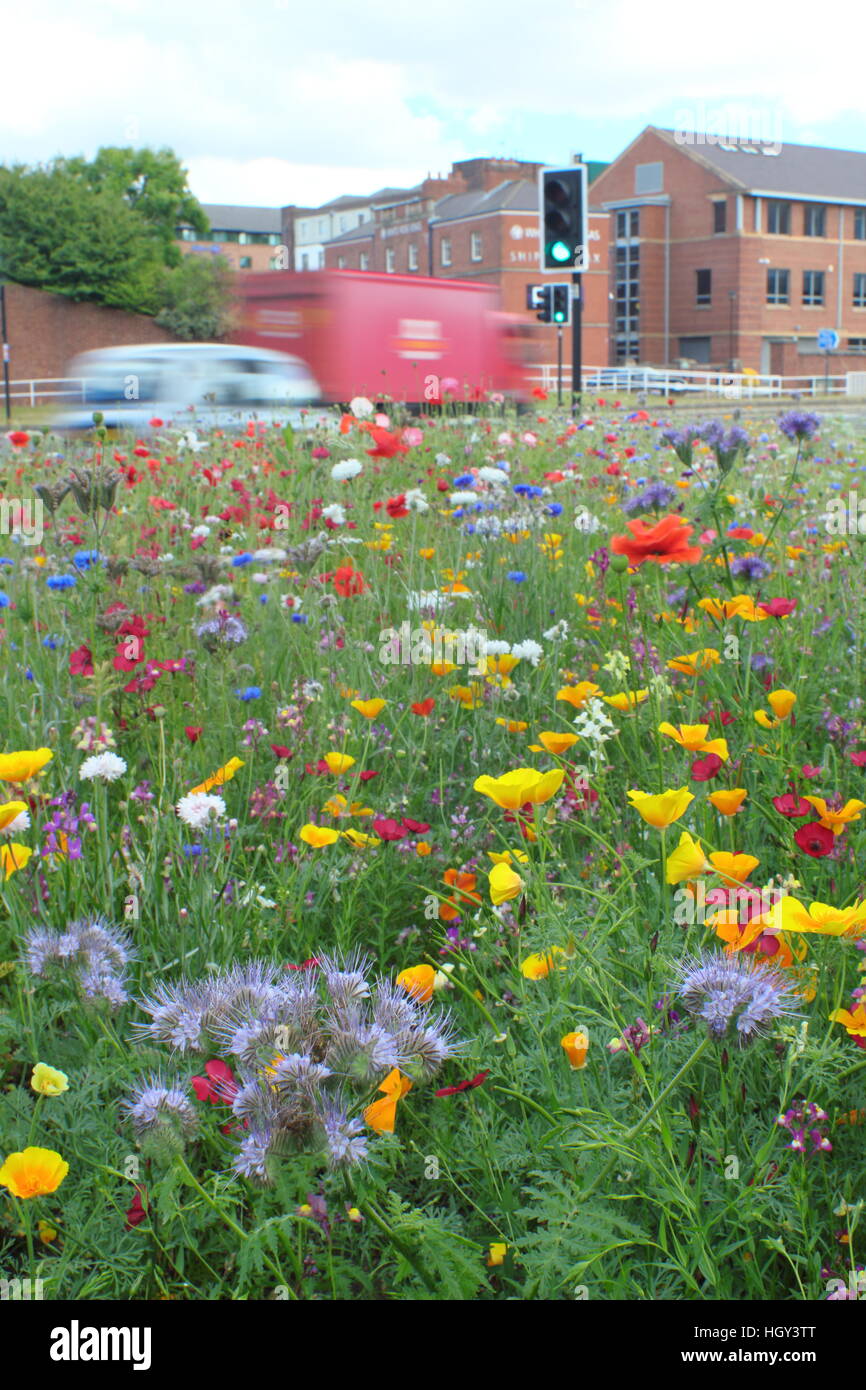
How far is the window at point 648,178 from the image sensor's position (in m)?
58.8

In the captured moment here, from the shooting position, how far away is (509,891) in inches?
65.5

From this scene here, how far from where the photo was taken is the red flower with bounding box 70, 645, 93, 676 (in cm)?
290

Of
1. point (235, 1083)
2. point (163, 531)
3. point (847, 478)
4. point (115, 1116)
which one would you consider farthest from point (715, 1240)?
point (847, 478)

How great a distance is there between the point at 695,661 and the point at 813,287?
61.9m

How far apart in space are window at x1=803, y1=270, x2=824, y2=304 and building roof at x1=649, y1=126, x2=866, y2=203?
345cm

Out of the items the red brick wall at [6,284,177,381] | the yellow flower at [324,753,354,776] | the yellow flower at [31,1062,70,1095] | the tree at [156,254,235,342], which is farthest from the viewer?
the tree at [156,254,235,342]

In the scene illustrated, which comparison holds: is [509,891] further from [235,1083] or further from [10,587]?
[10,587]

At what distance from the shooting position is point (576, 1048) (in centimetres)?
151

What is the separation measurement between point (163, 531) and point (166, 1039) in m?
4.21

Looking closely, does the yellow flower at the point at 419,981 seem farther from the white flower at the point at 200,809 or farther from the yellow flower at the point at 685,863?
the white flower at the point at 200,809

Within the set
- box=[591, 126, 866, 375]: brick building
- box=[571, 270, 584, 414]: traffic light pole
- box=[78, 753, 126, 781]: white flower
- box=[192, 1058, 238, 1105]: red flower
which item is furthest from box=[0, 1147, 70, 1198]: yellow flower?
box=[591, 126, 866, 375]: brick building

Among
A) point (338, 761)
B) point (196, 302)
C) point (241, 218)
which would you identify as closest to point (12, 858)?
point (338, 761)

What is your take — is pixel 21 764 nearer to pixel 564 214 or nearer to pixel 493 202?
pixel 564 214

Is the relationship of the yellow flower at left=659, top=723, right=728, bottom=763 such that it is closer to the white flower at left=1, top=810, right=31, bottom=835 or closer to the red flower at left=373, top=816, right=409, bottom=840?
the red flower at left=373, top=816, right=409, bottom=840
